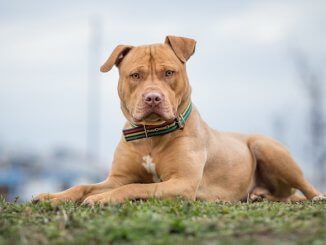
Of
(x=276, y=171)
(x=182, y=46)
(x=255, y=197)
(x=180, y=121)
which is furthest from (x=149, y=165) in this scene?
(x=276, y=171)

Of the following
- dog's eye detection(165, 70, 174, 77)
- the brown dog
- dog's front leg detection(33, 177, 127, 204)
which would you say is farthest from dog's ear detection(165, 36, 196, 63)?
dog's front leg detection(33, 177, 127, 204)

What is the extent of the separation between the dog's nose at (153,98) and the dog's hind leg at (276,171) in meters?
2.78

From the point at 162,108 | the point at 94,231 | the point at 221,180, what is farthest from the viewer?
the point at 221,180

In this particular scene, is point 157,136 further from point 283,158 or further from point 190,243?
point 190,243

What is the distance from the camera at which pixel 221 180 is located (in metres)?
8.40

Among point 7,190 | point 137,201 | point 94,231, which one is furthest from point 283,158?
point 7,190

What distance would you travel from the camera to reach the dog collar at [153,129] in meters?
7.59

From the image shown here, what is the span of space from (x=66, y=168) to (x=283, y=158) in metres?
24.0

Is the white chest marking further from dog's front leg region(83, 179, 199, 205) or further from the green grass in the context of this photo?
the green grass

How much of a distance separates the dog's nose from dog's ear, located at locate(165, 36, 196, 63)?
911 millimetres

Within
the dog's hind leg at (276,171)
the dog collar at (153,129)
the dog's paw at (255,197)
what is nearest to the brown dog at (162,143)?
the dog collar at (153,129)

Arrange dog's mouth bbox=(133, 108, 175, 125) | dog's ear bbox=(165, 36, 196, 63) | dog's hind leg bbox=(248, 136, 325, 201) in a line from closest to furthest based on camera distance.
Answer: dog's mouth bbox=(133, 108, 175, 125)
dog's ear bbox=(165, 36, 196, 63)
dog's hind leg bbox=(248, 136, 325, 201)

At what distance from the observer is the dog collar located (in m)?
7.59

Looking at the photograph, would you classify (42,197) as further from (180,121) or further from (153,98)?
(180,121)
